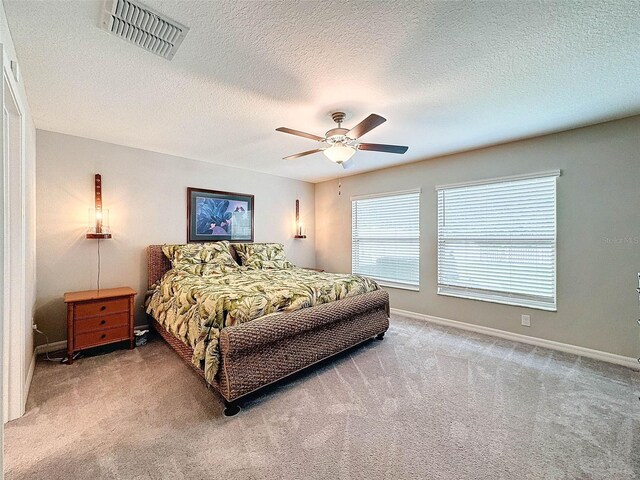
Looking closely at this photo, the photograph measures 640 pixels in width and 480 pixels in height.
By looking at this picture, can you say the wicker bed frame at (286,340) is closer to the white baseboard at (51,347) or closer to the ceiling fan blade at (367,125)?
the white baseboard at (51,347)

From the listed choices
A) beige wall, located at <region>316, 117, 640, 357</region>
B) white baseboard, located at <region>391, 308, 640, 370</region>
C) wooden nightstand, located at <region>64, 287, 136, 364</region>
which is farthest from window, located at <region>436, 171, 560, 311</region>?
wooden nightstand, located at <region>64, 287, 136, 364</region>

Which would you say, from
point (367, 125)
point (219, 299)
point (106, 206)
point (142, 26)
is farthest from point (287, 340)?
point (106, 206)

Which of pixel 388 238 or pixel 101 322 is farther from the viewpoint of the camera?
pixel 388 238

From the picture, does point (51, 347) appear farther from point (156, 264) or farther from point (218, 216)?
point (218, 216)

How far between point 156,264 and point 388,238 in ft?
11.3

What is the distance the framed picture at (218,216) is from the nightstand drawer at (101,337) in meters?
1.49

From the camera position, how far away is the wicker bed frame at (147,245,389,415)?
2070 millimetres

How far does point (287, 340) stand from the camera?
7.92 feet

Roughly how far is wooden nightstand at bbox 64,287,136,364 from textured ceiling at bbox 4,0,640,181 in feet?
5.84

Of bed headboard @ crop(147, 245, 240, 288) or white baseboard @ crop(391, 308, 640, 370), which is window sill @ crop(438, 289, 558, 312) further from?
bed headboard @ crop(147, 245, 240, 288)

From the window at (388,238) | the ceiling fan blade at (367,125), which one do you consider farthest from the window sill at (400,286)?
the ceiling fan blade at (367,125)

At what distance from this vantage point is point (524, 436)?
1819 millimetres

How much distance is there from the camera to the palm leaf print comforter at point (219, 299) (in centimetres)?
220

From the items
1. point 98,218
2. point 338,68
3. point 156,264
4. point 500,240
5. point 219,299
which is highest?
point 338,68
